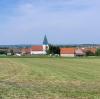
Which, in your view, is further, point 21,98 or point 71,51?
point 71,51

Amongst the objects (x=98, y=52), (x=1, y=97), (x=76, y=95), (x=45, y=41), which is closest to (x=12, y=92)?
(x=1, y=97)

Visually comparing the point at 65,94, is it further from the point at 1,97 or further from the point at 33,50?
the point at 33,50

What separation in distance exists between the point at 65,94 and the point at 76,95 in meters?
0.45

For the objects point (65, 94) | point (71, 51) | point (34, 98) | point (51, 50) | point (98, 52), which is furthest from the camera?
point (71, 51)

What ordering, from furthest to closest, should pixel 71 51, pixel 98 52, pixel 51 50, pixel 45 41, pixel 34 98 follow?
pixel 45 41 → pixel 71 51 → pixel 51 50 → pixel 98 52 → pixel 34 98

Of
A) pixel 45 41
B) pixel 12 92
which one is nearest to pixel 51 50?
pixel 45 41

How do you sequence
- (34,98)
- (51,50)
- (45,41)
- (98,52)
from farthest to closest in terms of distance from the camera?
1. (45,41)
2. (51,50)
3. (98,52)
4. (34,98)

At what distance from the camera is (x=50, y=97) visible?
12.9m

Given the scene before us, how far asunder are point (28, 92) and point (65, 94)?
4.82 ft

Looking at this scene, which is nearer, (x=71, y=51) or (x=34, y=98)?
(x=34, y=98)

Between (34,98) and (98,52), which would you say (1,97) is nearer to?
(34,98)

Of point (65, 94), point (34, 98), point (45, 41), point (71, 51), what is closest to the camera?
point (34, 98)

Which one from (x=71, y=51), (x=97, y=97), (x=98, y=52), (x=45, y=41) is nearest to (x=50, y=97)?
(x=97, y=97)

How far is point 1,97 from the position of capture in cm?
1291
